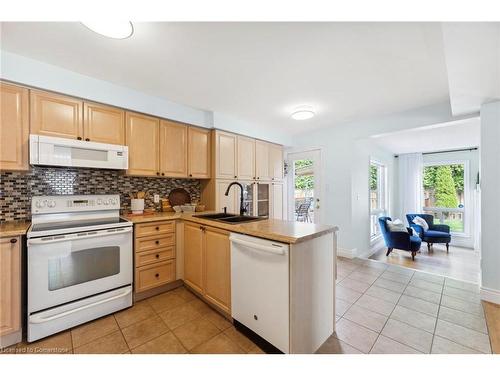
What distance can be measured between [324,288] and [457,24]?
1841 millimetres

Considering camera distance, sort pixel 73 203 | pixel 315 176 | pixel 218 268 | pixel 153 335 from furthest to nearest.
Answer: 1. pixel 315 176
2. pixel 73 203
3. pixel 218 268
4. pixel 153 335

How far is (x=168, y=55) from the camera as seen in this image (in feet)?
5.79

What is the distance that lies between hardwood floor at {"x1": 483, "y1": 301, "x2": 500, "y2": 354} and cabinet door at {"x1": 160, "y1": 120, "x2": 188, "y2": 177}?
336cm

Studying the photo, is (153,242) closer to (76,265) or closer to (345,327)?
(76,265)

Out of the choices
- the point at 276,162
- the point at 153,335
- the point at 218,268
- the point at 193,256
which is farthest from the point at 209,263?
the point at 276,162

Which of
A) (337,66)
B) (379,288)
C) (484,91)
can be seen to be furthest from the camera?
(379,288)

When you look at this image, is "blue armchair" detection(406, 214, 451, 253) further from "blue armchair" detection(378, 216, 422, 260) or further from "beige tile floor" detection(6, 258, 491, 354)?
"beige tile floor" detection(6, 258, 491, 354)

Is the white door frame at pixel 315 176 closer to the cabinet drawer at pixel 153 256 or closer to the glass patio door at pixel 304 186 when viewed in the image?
the glass patio door at pixel 304 186

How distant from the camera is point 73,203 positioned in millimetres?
2127

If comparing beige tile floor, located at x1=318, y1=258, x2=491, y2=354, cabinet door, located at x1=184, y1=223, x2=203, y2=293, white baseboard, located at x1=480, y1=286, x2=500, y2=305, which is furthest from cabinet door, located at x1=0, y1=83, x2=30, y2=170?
white baseboard, located at x1=480, y1=286, x2=500, y2=305

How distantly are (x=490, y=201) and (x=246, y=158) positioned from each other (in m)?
3.04

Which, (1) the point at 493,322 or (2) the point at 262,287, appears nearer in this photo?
(2) the point at 262,287
